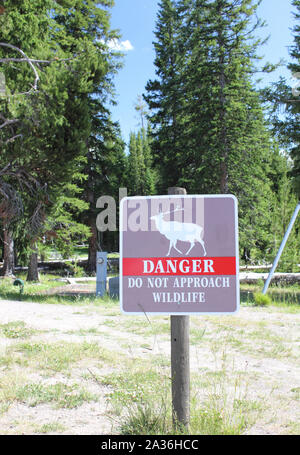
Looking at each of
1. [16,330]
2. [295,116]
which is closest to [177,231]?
[16,330]

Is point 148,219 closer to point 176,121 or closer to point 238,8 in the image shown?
point 238,8

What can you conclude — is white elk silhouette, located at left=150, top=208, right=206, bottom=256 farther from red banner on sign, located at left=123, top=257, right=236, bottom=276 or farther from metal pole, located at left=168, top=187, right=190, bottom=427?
metal pole, located at left=168, top=187, right=190, bottom=427

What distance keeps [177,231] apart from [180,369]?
979 mm

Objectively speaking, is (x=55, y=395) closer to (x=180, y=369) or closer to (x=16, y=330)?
(x=180, y=369)

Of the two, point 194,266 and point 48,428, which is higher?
point 194,266

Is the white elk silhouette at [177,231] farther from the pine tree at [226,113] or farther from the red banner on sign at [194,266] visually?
the pine tree at [226,113]

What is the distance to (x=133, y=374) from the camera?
4398mm

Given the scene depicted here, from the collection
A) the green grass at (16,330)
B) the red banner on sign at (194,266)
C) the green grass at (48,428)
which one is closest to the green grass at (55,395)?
Answer: the green grass at (48,428)

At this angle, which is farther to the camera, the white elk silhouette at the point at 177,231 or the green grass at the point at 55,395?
the green grass at the point at 55,395

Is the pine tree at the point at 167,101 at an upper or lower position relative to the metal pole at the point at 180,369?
upper

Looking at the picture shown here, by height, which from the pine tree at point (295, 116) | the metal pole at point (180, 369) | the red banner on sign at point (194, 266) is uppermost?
the pine tree at point (295, 116)

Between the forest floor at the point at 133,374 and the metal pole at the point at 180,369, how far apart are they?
18cm

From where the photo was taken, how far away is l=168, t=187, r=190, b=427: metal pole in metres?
2.80

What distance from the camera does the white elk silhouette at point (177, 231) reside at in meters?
2.68
